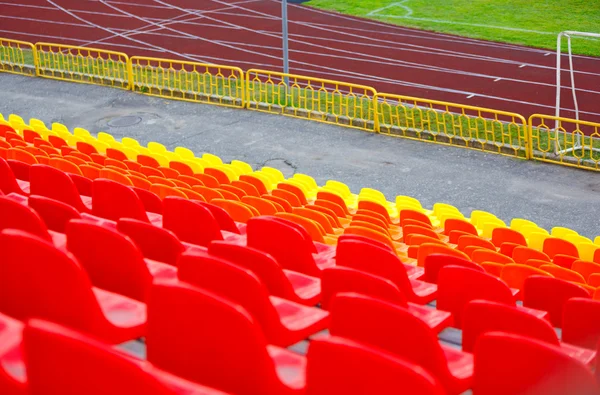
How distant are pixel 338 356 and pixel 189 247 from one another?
3.05 m

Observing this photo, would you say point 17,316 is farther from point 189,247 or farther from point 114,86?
point 114,86

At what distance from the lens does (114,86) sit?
816 inches

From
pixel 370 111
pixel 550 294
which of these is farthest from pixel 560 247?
pixel 370 111

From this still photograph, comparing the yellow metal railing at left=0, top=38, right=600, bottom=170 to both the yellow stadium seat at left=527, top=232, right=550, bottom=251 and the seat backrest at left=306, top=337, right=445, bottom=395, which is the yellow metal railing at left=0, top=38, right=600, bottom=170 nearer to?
the yellow stadium seat at left=527, top=232, right=550, bottom=251

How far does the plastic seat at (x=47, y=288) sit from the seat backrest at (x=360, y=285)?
4.03ft

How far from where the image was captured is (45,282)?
376 centimetres

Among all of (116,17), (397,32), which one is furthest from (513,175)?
(116,17)

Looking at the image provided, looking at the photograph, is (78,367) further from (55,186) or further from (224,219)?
(224,219)

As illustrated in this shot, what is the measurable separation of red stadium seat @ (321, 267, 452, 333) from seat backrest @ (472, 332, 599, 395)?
66cm

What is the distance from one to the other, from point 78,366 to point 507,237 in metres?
7.18

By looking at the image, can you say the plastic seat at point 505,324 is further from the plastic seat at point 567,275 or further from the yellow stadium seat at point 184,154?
the yellow stadium seat at point 184,154

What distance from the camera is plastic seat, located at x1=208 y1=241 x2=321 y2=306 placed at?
4.88 metres

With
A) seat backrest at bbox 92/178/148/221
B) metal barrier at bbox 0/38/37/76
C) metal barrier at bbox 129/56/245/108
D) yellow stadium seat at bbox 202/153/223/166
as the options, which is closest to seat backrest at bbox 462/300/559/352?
seat backrest at bbox 92/178/148/221

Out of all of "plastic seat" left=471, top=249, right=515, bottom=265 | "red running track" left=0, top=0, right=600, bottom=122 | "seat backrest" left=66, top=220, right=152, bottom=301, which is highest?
"seat backrest" left=66, top=220, right=152, bottom=301
